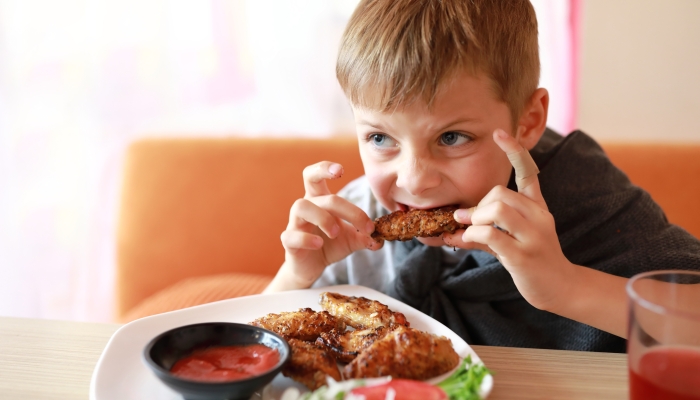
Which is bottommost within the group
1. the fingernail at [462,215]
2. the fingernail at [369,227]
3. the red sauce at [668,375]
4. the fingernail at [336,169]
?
the fingernail at [369,227]

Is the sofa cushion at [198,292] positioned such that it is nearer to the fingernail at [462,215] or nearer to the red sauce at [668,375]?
the fingernail at [462,215]

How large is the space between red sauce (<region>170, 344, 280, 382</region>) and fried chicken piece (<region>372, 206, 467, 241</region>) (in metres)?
0.47

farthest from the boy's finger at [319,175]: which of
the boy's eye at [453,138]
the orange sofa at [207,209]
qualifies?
the orange sofa at [207,209]

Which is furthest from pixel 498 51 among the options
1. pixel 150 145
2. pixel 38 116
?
pixel 38 116

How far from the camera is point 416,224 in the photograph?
1.31 metres

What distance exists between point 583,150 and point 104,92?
210cm

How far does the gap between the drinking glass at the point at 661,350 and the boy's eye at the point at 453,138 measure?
0.55 metres

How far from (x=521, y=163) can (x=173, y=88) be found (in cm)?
197

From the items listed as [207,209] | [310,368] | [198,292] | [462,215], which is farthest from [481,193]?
[207,209]

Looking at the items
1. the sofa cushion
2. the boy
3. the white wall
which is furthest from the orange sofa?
the boy

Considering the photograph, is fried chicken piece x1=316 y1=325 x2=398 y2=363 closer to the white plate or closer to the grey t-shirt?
the white plate

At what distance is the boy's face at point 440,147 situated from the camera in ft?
4.02

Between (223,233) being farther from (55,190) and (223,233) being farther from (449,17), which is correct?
(449,17)

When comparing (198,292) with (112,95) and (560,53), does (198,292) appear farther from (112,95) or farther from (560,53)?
(560,53)
